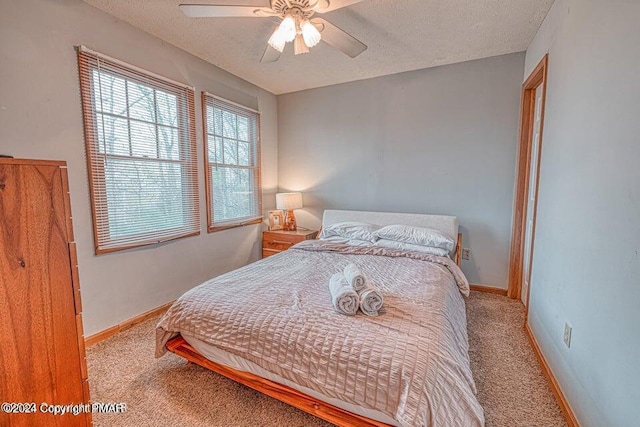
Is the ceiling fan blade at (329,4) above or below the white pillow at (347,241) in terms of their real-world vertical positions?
above

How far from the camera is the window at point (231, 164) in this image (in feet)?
10.3

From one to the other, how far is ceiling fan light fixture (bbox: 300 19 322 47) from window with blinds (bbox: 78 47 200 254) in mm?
1565

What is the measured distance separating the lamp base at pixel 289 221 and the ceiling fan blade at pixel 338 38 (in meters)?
2.34

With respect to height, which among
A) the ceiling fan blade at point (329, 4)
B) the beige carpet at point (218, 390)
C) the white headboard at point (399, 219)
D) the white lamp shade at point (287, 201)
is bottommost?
the beige carpet at point (218, 390)

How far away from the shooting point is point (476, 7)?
2.08m

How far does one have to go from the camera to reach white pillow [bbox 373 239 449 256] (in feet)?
8.73

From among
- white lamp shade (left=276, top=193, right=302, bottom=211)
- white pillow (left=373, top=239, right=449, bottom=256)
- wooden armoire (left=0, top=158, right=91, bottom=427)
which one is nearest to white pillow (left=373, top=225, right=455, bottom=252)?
white pillow (left=373, top=239, right=449, bottom=256)

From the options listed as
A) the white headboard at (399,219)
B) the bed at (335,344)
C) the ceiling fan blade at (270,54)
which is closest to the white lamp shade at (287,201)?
the white headboard at (399,219)

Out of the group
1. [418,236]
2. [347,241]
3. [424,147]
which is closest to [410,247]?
[418,236]

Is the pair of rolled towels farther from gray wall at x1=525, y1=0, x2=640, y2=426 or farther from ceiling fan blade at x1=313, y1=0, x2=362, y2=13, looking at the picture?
ceiling fan blade at x1=313, y1=0, x2=362, y2=13

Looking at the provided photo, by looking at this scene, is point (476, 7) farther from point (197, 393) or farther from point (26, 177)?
point (197, 393)

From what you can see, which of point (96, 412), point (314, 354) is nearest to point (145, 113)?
point (96, 412)

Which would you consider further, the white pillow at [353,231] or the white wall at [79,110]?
the white pillow at [353,231]

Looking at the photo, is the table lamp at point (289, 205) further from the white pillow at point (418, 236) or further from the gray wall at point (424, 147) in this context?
the white pillow at point (418, 236)
